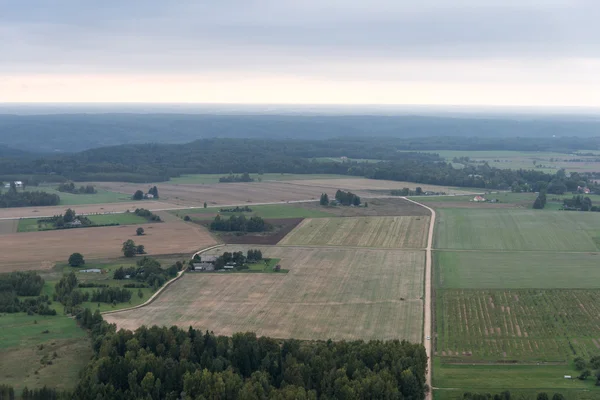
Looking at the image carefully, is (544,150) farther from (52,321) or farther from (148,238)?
(52,321)

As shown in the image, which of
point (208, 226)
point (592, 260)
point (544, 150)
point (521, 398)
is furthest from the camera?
point (544, 150)

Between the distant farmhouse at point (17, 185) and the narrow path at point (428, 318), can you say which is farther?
the distant farmhouse at point (17, 185)

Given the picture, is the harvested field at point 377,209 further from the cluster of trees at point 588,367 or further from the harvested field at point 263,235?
the cluster of trees at point 588,367

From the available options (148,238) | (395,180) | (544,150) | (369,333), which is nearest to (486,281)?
(369,333)

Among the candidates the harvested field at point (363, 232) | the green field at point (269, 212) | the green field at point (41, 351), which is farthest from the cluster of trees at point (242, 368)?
the green field at point (269, 212)

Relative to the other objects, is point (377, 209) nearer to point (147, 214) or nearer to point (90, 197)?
point (147, 214)

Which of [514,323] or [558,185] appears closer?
[514,323]
